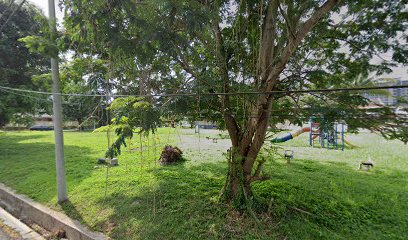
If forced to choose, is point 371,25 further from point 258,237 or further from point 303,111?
point 258,237

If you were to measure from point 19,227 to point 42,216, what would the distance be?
293 mm

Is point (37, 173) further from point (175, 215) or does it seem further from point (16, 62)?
point (16, 62)

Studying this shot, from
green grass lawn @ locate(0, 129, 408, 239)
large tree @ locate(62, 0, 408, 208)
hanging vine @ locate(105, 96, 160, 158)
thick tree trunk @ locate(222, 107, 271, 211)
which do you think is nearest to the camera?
large tree @ locate(62, 0, 408, 208)

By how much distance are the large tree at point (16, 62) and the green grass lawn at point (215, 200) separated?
9.03 ft

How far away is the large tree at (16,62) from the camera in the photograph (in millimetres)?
7570

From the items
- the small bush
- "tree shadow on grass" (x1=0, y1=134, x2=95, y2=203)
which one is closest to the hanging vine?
"tree shadow on grass" (x1=0, y1=134, x2=95, y2=203)

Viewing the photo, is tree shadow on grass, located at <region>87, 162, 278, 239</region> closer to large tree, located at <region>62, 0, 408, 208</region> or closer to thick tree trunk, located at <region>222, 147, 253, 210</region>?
thick tree trunk, located at <region>222, 147, 253, 210</region>

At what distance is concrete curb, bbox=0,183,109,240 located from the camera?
3.04m

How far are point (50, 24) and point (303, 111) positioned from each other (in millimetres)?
3688

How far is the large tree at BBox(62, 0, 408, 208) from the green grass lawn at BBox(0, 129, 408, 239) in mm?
465

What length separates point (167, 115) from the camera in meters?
2.98

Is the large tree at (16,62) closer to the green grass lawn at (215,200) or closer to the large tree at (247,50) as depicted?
the green grass lawn at (215,200)

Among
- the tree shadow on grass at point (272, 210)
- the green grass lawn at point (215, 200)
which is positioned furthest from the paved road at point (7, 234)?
the tree shadow on grass at point (272, 210)

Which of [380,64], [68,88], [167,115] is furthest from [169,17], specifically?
[380,64]
